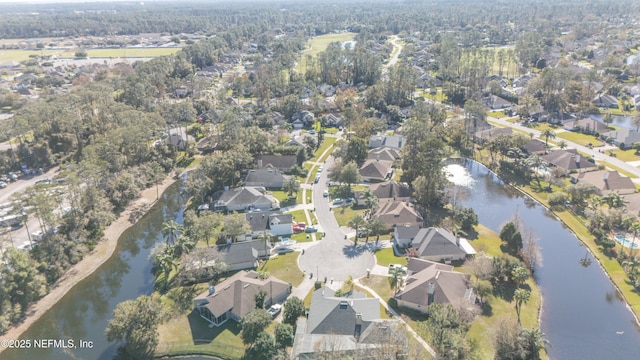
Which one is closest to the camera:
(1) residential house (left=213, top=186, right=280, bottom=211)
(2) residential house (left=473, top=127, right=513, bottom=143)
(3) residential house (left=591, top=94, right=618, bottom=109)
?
(1) residential house (left=213, top=186, right=280, bottom=211)

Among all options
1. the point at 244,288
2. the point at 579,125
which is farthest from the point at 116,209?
the point at 579,125

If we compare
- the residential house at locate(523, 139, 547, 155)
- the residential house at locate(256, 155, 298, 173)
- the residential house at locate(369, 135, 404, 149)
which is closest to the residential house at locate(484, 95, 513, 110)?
the residential house at locate(523, 139, 547, 155)

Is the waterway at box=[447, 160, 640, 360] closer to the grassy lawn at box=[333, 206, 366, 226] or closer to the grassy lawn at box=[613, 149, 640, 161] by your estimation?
the grassy lawn at box=[333, 206, 366, 226]

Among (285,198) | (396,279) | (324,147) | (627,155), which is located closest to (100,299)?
(285,198)

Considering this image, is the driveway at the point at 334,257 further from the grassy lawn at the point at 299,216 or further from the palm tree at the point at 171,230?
the palm tree at the point at 171,230

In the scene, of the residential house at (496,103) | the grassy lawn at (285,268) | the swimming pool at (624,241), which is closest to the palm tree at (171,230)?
the grassy lawn at (285,268)

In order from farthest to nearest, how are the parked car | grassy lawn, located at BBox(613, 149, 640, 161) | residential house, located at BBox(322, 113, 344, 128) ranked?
residential house, located at BBox(322, 113, 344, 128) < grassy lawn, located at BBox(613, 149, 640, 161) < the parked car

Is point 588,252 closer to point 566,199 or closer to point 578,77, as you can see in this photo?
point 566,199
